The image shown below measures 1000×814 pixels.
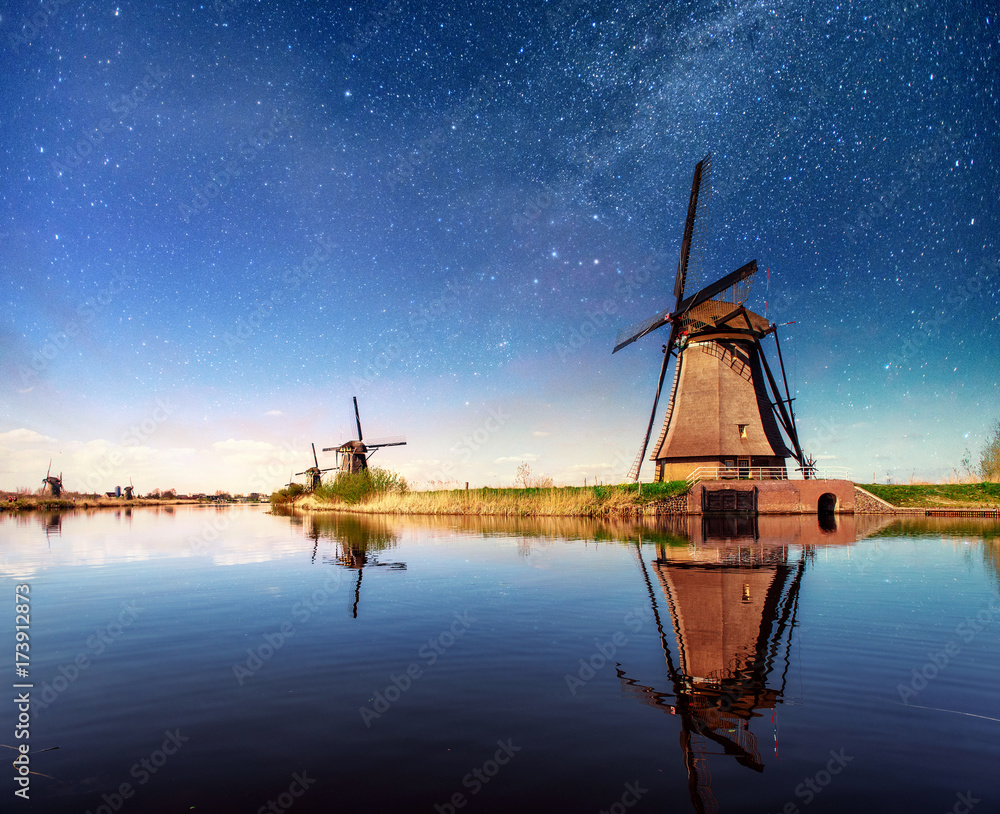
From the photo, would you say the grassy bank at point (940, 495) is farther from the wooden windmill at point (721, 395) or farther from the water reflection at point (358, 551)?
the water reflection at point (358, 551)

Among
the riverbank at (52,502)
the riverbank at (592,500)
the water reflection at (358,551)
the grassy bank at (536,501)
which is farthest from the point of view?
the riverbank at (52,502)

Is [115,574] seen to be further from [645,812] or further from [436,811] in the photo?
[645,812]

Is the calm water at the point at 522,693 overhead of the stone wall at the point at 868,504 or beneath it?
overhead

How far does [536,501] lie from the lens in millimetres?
33719

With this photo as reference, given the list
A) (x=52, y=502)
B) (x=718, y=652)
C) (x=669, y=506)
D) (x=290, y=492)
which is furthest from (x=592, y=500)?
(x=52, y=502)

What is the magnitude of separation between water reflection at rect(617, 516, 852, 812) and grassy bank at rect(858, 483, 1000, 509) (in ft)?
109

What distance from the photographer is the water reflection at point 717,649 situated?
3863mm

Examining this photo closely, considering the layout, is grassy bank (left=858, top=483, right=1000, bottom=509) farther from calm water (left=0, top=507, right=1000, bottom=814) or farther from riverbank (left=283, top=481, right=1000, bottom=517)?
calm water (left=0, top=507, right=1000, bottom=814)

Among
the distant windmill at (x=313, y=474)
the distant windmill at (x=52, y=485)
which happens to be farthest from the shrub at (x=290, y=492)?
the distant windmill at (x=52, y=485)

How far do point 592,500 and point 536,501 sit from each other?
3.62 meters

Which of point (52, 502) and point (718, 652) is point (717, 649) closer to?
point (718, 652)

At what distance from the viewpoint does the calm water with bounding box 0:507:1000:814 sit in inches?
130

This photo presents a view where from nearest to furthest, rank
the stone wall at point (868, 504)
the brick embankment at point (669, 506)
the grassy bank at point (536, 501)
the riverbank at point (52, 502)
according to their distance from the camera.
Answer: the grassy bank at point (536, 501), the brick embankment at point (669, 506), the stone wall at point (868, 504), the riverbank at point (52, 502)

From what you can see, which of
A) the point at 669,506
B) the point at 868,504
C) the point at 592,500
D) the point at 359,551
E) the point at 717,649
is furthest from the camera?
the point at 868,504
